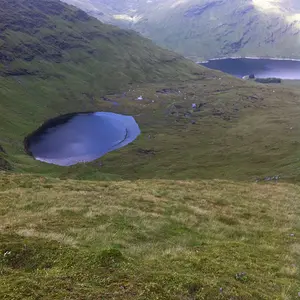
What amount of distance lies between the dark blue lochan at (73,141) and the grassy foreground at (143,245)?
352 feet

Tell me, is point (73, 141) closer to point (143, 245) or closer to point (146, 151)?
point (146, 151)

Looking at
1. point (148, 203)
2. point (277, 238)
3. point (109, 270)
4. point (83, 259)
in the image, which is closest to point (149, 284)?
point (109, 270)

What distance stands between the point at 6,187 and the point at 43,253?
2841cm

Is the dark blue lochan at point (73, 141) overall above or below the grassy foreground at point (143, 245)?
below

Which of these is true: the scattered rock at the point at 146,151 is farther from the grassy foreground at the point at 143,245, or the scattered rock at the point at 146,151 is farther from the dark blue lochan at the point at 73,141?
the grassy foreground at the point at 143,245

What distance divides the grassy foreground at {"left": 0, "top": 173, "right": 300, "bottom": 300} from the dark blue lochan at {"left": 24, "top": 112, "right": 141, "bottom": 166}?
4221 inches

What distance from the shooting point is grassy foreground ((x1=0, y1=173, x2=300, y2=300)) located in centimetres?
1320

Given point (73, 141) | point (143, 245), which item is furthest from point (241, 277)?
point (73, 141)

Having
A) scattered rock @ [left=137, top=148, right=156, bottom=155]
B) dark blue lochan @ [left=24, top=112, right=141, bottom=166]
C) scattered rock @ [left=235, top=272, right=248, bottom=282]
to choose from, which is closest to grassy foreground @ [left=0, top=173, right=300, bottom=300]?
scattered rock @ [left=235, top=272, right=248, bottom=282]

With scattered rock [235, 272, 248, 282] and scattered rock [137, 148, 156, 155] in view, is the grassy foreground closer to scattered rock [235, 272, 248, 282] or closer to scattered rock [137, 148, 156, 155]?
scattered rock [235, 272, 248, 282]

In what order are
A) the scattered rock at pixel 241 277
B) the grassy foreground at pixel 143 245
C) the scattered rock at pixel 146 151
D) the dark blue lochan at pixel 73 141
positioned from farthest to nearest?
the scattered rock at pixel 146 151
the dark blue lochan at pixel 73 141
the scattered rock at pixel 241 277
the grassy foreground at pixel 143 245

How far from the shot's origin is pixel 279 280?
1730cm

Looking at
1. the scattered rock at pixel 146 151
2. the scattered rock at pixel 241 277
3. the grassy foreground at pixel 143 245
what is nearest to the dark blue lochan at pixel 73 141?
the scattered rock at pixel 146 151

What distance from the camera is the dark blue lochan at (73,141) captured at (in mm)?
149875
